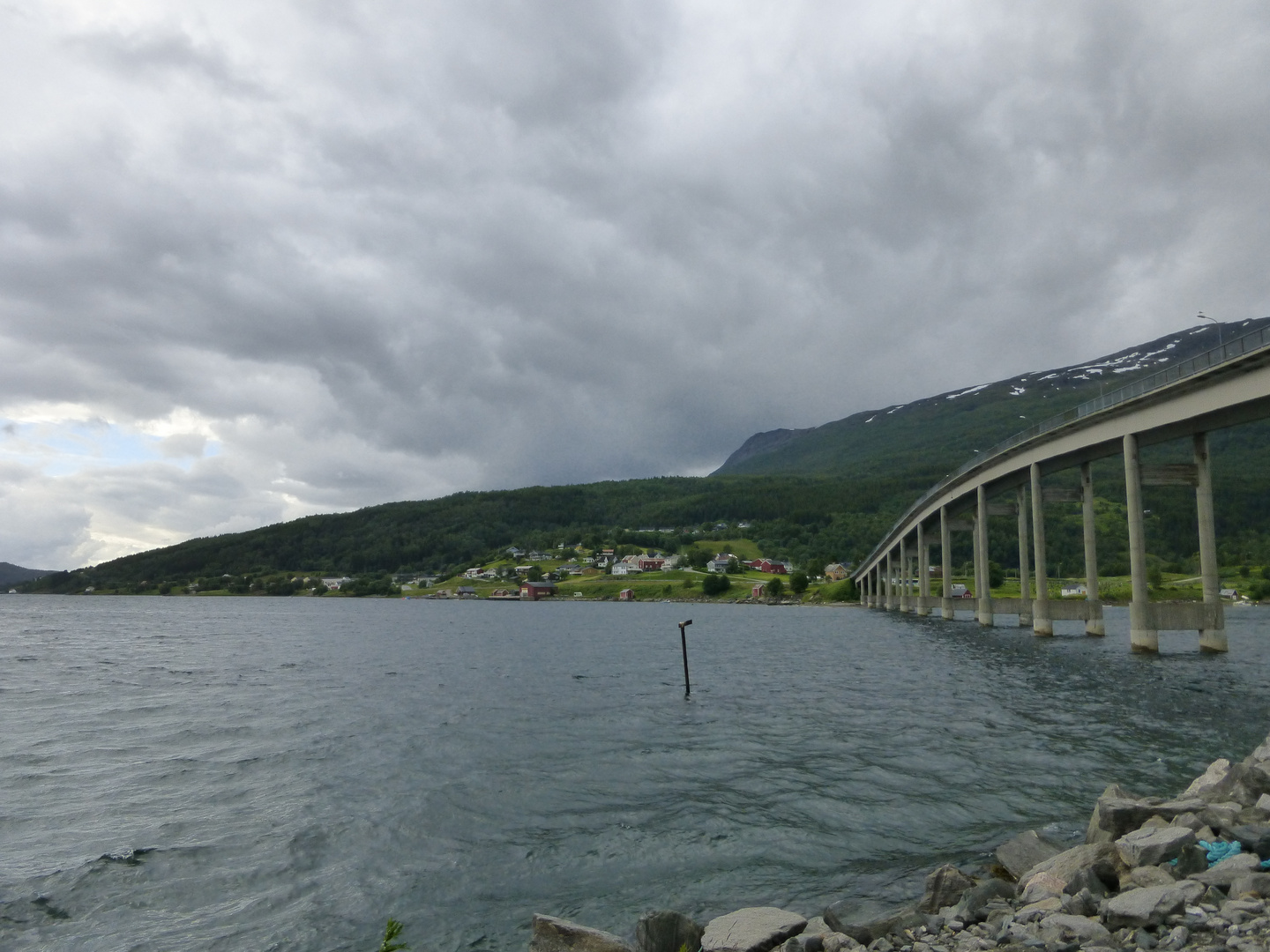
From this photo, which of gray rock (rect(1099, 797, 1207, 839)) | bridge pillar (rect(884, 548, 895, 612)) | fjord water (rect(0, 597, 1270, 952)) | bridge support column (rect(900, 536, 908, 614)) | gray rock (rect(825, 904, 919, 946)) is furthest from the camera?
bridge pillar (rect(884, 548, 895, 612))

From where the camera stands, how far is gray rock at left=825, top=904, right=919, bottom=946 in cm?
1021

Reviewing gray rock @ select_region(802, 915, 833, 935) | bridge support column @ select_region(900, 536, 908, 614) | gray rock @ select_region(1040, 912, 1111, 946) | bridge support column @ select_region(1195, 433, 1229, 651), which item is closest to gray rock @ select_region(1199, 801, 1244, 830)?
gray rock @ select_region(1040, 912, 1111, 946)

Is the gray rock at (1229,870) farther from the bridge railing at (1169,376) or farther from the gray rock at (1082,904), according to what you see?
the bridge railing at (1169,376)

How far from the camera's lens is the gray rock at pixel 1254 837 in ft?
31.5

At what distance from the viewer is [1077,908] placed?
8.92 metres

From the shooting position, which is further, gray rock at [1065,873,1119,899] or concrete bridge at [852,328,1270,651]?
concrete bridge at [852,328,1270,651]

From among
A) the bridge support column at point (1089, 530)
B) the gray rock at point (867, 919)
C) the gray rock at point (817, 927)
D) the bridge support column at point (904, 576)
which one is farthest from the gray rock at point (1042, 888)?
the bridge support column at point (904, 576)

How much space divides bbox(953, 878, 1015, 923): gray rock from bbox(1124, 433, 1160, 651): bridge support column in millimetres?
43700

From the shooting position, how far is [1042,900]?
9773mm

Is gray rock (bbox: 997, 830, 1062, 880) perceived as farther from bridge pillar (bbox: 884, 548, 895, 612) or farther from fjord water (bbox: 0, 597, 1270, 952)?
bridge pillar (bbox: 884, 548, 895, 612)

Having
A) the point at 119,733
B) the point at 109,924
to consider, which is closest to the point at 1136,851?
the point at 109,924

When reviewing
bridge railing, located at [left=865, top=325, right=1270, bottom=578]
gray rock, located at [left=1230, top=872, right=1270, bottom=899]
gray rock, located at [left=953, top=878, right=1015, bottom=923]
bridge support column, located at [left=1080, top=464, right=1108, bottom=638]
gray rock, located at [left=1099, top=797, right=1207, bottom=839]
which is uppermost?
bridge railing, located at [left=865, top=325, right=1270, bottom=578]

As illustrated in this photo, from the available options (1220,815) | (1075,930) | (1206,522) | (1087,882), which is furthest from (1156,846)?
(1206,522)

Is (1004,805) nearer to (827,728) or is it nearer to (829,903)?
(829,903)
